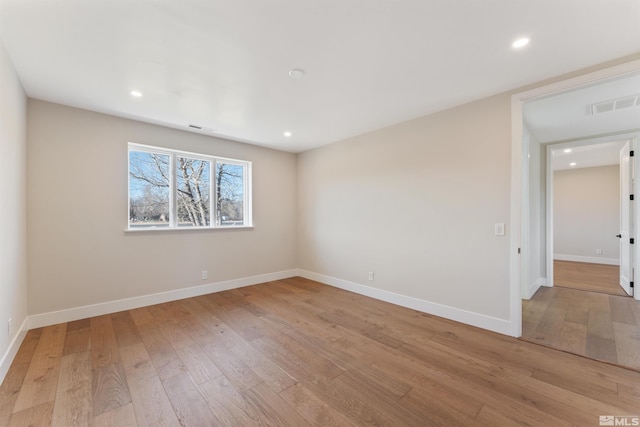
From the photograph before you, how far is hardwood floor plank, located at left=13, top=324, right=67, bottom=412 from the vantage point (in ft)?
5.86

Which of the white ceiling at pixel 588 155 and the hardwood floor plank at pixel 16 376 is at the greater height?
the white ceiling at pixel 588 155

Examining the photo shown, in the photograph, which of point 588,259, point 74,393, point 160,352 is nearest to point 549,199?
point 588,259

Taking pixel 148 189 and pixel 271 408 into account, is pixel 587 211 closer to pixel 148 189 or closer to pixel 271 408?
pixel 271 408

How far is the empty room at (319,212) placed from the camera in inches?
68.4

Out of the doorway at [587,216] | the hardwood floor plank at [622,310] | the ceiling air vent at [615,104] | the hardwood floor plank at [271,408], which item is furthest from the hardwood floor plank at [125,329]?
the doorway at [587,216]

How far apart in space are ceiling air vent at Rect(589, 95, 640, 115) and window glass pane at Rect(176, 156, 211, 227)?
535 cm

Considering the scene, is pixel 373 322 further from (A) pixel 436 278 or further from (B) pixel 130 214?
(B) pixel 130 214

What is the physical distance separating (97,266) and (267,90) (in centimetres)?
308

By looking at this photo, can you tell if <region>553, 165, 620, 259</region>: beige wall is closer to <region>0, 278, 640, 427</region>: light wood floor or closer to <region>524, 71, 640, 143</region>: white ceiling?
<region>524, 71, 640, 143</region>: white ceiling

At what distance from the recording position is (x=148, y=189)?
3.76 m

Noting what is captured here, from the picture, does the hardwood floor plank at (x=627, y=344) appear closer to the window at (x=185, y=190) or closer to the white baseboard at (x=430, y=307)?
the white baseboard at (x=430, y=307)

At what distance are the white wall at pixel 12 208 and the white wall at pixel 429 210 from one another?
12.5ft

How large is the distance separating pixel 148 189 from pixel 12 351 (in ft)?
7.16
